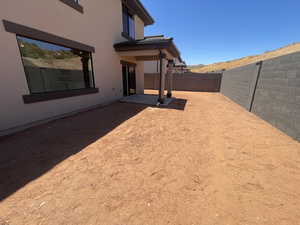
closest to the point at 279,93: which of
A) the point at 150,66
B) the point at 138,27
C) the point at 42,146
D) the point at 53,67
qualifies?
the point at 42,146

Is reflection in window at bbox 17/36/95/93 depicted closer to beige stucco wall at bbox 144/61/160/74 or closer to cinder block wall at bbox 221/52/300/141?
cinder block wall at bbox 221/52/300/141

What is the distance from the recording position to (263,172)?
2.20m

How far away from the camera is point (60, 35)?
4.43 meters

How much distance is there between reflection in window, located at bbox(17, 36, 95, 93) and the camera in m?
3.84

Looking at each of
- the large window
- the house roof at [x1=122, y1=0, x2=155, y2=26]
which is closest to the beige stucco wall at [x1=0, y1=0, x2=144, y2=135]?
the large window

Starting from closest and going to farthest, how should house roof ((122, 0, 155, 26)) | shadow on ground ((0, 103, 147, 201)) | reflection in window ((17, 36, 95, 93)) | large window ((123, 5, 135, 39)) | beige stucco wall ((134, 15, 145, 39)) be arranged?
shadow on ground ((0, 103, 147, 201)) → reflection in window ((17, 36, 95, 93)) → house roof ((122, 0, 155, 26)) → large window ((123, 5, 135, 39)) → beige stucco wall ((134, 15, 145, 39))

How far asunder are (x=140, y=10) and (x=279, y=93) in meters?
9.44

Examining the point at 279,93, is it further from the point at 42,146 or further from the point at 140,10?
the point at 140,10

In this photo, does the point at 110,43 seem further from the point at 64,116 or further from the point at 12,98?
the point at 12,98

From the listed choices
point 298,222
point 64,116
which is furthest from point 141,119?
point 298,222

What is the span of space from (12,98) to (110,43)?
5135 millimetres

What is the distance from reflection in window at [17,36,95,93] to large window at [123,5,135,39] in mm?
4124

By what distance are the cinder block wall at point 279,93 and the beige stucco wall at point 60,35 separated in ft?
23.1

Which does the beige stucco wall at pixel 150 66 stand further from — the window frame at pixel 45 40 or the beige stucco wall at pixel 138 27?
the window frame at pixel 45 40
